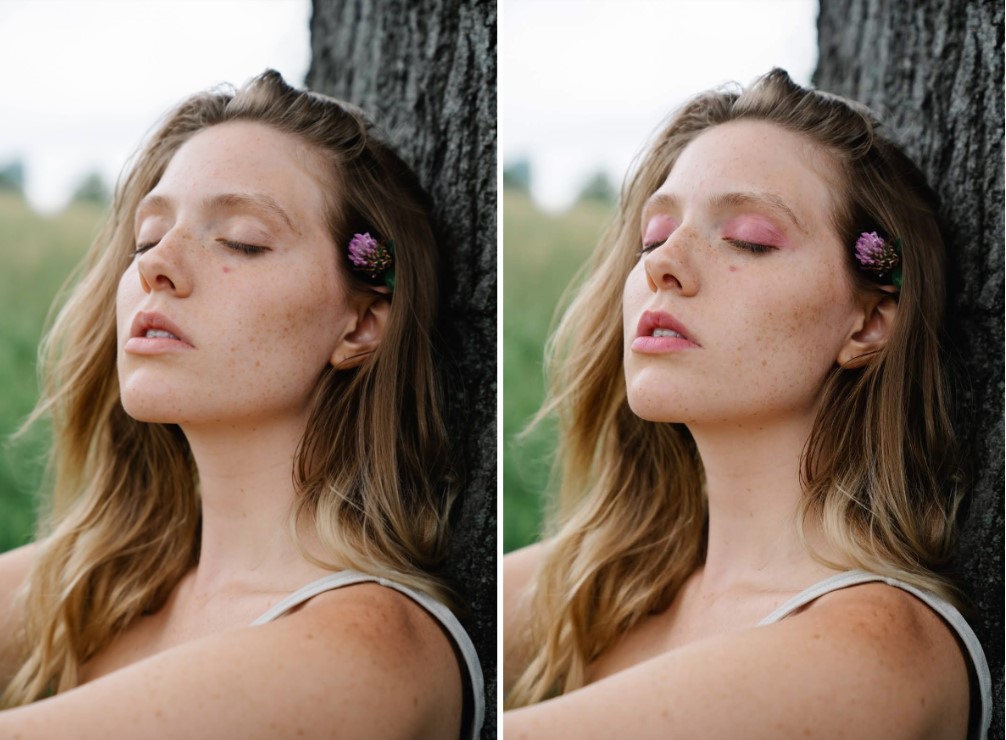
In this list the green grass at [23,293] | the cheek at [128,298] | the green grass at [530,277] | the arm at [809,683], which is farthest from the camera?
the green grass at [23,293]

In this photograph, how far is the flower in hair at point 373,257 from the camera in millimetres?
1858

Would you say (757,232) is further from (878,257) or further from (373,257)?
(373,257)

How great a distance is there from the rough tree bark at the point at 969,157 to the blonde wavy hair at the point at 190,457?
0.87 meters

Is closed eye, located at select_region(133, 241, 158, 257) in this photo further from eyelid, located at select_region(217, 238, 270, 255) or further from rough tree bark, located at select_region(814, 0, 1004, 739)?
rough tree bark, located at select_region(814, 0, 1004, 739)

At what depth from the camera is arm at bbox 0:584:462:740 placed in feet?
5.13

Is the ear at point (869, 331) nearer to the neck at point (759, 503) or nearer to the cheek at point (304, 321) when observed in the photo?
the neck at point (759, 503)

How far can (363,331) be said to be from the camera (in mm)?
1873

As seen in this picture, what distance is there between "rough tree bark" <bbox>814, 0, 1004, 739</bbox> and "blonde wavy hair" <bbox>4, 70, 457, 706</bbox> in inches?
34.4

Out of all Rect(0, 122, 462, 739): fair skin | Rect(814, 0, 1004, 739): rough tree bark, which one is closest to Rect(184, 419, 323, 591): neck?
Rect(0, 122, 462, 739): fair skin

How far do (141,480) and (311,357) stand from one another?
1.60 feet

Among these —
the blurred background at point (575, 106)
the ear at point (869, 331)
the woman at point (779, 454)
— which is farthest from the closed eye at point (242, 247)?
the ear at point (869, 331)

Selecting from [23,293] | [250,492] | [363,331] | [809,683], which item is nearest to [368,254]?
[363,331]

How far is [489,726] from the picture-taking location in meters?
1.83

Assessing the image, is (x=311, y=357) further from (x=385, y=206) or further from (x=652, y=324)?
(x=652, y=324)
